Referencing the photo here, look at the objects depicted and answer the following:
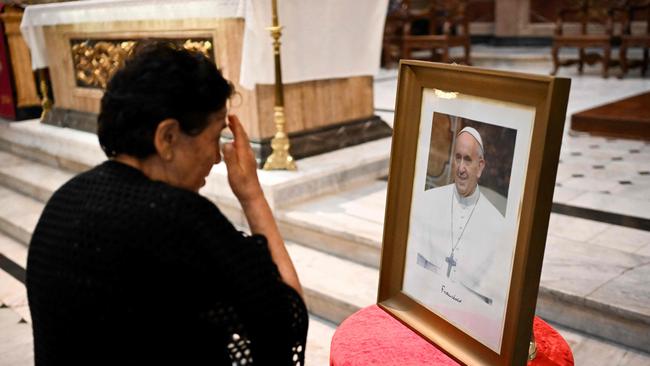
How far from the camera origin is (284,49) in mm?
4180

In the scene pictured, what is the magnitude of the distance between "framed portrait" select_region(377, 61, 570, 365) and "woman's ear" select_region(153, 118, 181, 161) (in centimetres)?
49

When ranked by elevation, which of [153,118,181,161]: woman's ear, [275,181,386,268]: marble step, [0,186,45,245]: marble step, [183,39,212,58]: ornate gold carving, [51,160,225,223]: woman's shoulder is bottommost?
[0,186,45,245]: marble step

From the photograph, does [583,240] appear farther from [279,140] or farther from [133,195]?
[133,195]

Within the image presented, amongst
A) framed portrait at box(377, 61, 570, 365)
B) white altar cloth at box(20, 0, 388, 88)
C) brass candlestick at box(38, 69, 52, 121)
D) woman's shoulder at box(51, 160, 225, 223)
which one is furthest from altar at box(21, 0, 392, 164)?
woman's shoulder at box(51, 160, 225, 223)

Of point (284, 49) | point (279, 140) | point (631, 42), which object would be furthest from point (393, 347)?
point (631, 42)

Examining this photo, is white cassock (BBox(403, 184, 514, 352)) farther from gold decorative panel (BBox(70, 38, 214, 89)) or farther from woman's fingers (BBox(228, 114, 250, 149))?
A: gold decorative panel (BBox(70, 38, 214, 89))

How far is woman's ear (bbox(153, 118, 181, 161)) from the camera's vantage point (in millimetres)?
1199

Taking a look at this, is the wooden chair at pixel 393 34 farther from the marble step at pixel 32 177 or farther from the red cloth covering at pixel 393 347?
the red cloth covering at pixel 393 347

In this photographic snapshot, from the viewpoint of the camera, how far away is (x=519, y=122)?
1136mm

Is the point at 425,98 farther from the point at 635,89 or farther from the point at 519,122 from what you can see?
the point at 635,89

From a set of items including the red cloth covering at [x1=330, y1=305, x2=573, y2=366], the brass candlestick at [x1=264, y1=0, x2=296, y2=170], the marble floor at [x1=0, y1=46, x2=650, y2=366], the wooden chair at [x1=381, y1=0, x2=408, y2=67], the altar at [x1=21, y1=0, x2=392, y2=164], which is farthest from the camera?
the wooden chair at [x1=381, y1=0, x2=408, y2=67]

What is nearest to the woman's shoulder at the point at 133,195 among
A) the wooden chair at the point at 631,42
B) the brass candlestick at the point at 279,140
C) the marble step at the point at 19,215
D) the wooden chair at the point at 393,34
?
the brass candlestick at the point at 279,140

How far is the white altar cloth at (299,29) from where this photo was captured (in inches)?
156

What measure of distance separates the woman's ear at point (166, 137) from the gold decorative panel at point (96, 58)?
4092 mm
